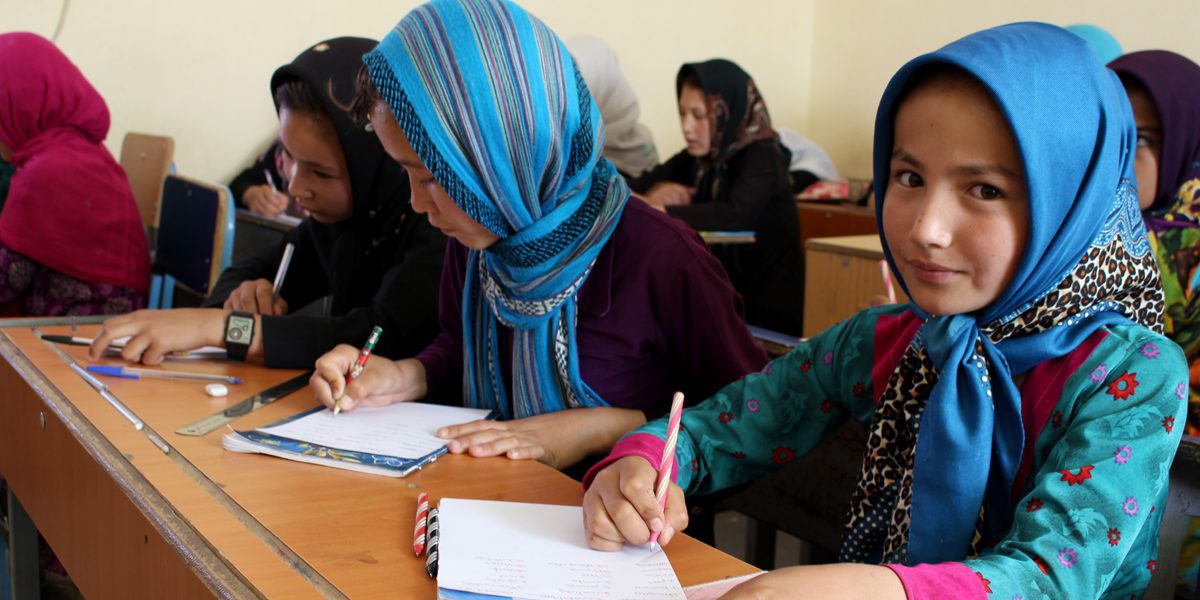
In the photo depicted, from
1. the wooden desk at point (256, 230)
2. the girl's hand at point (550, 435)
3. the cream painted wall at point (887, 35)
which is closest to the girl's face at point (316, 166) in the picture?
the girl's hand at point (550, 435)

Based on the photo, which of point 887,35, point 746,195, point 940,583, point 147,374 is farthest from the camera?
→ point 887,35

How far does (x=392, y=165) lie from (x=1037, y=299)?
46.6 inches

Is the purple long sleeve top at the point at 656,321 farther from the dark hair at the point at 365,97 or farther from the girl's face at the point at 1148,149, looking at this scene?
the girl's face at the point at 1148,149

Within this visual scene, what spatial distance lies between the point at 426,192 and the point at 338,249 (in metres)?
0.67

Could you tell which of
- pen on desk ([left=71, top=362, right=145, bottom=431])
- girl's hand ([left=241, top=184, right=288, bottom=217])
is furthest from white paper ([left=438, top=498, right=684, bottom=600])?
girl's hand ([left=241, top=184, right=288, bottom=217])

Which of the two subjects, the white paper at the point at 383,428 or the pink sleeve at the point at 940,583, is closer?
the pink sleeve at the point at 940,583

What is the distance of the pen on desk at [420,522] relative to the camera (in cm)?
92

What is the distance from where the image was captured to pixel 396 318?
1.75 metres

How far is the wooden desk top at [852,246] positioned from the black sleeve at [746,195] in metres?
0.34

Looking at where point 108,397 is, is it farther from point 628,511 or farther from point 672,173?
point 672,173

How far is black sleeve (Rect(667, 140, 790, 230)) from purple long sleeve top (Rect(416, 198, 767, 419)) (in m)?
2.29

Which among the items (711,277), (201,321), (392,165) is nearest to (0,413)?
(201,321)

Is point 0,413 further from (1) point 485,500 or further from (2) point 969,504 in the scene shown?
(2) point 969,504

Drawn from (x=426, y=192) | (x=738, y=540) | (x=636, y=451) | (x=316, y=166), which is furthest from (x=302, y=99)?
(x=738, y=540)
